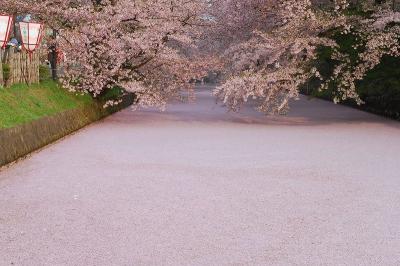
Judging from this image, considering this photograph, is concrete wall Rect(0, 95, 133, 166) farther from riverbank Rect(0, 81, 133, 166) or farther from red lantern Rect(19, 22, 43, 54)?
red lantern Rect(19, 22, 43, 54)

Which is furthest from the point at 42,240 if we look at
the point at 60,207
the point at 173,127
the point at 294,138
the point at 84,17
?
the point at 84,17

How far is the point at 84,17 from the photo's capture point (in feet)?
69.3

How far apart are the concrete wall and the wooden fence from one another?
1.56 metres

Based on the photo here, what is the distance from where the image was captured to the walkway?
6070 millimetres

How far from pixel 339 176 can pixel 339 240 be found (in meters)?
4.40

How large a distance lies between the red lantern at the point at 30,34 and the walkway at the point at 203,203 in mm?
3305

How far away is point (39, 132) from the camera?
47.1ft

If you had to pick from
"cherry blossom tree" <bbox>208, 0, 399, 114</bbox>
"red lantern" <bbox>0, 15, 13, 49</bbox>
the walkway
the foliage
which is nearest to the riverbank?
the walkway

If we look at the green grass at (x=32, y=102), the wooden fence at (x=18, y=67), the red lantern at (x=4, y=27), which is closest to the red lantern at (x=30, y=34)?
the wooden fence at (x=18, y=67)

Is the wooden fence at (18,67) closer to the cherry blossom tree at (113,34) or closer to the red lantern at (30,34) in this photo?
the red lantern at (30,34)

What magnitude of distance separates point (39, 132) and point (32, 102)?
186cm

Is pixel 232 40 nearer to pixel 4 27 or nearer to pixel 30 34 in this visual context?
pixel 30 34

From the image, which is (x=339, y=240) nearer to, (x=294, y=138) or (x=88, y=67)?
(x=294, y=138)

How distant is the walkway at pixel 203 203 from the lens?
19.9 ft
